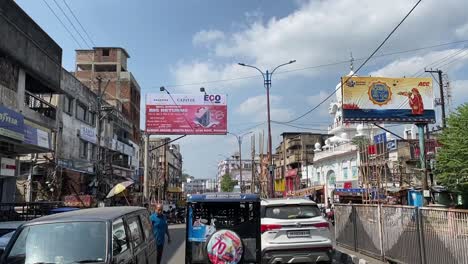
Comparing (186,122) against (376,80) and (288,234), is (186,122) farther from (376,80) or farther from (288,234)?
(288,234)

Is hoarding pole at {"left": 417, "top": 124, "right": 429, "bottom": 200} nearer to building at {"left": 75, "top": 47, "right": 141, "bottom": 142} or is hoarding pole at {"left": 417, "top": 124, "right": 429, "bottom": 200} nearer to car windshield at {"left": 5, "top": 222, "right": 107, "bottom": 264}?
car windshield at {"left": 5, "top": 222, "right": 107, "bottom": 264}

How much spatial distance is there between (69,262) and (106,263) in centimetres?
47

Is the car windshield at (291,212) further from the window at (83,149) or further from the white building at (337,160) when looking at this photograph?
the white building at (337,160)

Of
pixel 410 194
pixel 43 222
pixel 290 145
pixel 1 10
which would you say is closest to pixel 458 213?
pixel 43 222

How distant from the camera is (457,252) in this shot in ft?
29.9

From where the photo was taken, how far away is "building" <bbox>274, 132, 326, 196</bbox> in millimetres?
71062

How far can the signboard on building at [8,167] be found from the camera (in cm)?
2012

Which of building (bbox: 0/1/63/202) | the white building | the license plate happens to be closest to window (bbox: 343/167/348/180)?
the white building

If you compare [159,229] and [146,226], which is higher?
[146,226]

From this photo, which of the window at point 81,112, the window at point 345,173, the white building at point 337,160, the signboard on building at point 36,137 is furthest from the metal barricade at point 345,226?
the window at point 345,173

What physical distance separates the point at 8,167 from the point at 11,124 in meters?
4.69

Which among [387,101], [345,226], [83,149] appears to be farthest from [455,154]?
[83,149]

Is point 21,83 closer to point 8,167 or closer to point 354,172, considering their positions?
point 8,167

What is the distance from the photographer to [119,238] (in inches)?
263
